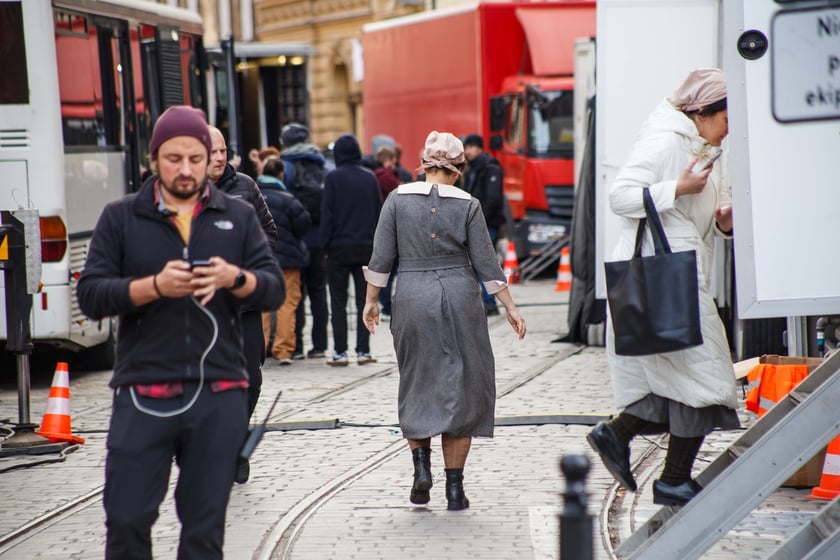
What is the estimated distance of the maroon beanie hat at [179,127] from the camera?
443 centimetres

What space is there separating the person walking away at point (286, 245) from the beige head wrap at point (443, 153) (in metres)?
5.26

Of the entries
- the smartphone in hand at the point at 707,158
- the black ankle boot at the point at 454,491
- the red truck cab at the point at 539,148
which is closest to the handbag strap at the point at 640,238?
the smartphone in hand at the point at 707,158

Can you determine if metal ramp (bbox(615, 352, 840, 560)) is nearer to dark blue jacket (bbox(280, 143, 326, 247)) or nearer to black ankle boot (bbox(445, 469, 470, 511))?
black ankle boot (bbox(445, 469, 470, 511))

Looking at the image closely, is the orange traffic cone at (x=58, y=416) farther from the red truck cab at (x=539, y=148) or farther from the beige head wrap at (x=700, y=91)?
the red truck cab at (x=539, y=148)

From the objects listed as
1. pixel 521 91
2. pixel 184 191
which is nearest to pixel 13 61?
pixel 184 191

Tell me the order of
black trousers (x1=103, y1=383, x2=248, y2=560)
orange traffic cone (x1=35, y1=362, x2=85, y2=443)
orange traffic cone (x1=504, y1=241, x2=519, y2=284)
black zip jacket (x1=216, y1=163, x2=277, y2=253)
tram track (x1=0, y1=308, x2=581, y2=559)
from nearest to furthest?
black trousers (x1=103, y1=383, x2=248, y2=560)
tram track (x1=0, y1=308, x2=581, y2=559)
black zip jacket (x1=216, y1=163, x2=277, y2=253)
orange traffic cone (x1=35, y1=362, x2=85, y2=443)
orange traffic cone (x1=504, y1=241, x2=519, y2=284)

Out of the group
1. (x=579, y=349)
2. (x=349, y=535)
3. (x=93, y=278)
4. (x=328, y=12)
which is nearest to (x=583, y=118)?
(x=579, y=349)

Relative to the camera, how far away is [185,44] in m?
15.3

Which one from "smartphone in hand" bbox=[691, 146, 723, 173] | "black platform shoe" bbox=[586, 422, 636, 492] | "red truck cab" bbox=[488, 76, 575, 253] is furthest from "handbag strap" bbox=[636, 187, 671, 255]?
"red truck cab" bbox=[488, 76, 575, 253]

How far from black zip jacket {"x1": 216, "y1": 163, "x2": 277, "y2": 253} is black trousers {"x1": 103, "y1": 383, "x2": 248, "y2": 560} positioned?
297 cm

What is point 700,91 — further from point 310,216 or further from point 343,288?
point 310,216

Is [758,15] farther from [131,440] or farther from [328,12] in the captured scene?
[328,12]

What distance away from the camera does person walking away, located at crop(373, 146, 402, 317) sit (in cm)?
1572

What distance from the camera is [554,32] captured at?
69.9 feet
